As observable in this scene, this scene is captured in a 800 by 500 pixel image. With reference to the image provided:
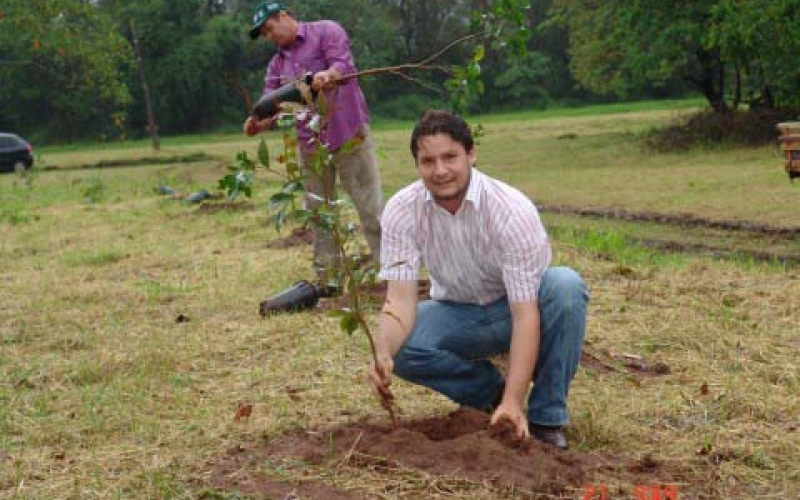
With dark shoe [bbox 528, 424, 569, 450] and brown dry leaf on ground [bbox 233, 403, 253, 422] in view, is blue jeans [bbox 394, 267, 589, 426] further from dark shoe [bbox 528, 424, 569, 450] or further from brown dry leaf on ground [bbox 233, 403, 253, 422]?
brown dry leaf on ground [bbox 233, 403, 253, 422]

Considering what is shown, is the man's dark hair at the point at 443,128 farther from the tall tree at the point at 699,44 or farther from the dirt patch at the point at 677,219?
the tall tree at the point at 699,44

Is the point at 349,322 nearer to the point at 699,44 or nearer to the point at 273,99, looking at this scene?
the point at 273,99

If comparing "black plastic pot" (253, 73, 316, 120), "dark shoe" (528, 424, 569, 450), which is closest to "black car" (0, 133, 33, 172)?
"black plastic pot" (253, 73, 316, 120)

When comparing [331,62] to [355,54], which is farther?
[355,54]

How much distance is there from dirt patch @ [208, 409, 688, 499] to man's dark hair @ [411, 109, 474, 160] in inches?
38.5

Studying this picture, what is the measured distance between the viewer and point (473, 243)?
391 cm

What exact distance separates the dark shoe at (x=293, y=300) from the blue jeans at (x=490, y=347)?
2.72 meters

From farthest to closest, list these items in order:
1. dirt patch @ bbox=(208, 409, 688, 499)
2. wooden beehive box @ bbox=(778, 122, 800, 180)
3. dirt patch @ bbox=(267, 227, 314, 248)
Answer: dirt patch @ bbox=(267, 227, 314, 248) < wooden beehive box @ bbox=(778, 122, 800, 180) < dirt patch @ bbox=(208, 409, 688, 499)

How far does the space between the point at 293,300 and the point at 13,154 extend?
2932 centimetres

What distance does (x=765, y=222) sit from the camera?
1092cm

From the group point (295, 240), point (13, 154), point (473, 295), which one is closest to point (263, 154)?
point (473, 295)

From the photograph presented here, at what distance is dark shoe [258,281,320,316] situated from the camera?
6.81 m

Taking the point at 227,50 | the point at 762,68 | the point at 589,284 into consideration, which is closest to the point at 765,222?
the point at 589,284

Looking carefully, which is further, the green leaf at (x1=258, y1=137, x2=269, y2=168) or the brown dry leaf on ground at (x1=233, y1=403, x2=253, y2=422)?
the brown dry leaf on ground at (x1=233, y1=403, x2=253, y2=422)
